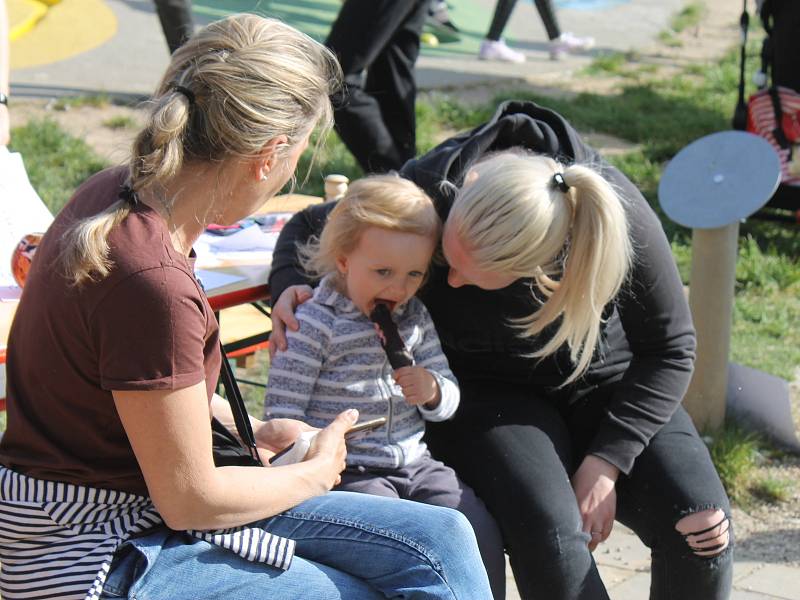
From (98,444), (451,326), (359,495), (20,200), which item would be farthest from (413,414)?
(20,200)

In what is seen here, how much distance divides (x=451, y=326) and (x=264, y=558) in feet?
3.08

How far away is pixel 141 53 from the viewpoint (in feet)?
25.6

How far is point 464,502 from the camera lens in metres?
2.33

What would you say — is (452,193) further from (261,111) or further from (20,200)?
(20,200)

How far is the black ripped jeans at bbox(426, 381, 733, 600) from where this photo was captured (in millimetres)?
2256

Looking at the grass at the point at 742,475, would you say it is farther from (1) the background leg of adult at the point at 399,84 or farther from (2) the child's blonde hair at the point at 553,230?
(1) the background leg of adult at the point at 399,84

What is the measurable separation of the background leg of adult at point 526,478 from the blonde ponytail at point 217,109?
90 centimetres

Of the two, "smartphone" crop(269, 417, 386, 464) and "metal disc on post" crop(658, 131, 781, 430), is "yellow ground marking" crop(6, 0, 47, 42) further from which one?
"smartphone" crop(269, 417, 386, 464)

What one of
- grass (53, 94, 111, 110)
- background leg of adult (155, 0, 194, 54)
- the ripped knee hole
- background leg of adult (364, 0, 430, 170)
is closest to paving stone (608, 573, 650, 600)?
the ripped knee hole

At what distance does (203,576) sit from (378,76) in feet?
12.4

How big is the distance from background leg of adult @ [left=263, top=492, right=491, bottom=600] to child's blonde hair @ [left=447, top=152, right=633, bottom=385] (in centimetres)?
62

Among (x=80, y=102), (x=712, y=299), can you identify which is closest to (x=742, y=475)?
(x=712, y=299)

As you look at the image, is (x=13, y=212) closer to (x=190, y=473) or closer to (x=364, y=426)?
(x=364, y=426)

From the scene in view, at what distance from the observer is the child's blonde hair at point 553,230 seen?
91.0 inches
